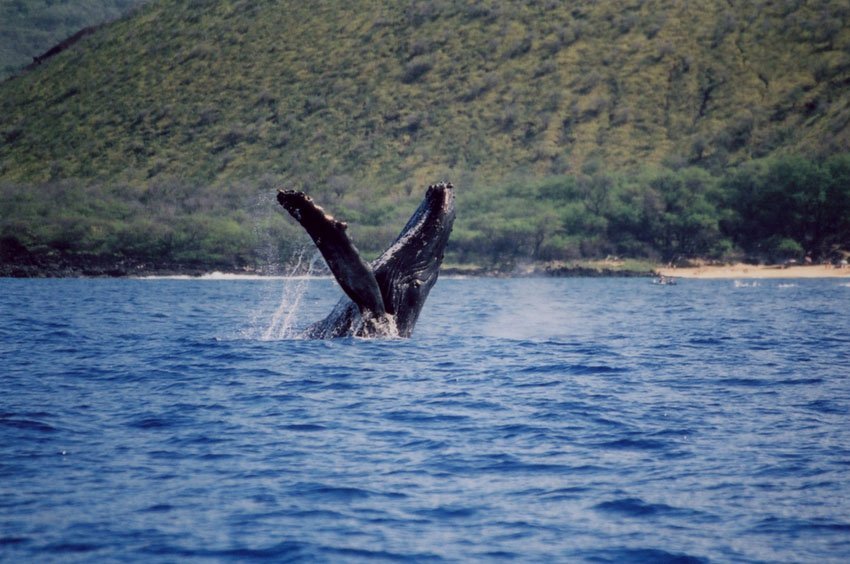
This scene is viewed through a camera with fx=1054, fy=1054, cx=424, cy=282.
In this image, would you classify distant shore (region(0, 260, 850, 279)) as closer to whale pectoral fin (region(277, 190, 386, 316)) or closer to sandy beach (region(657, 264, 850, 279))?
sandy beach (region(657, 264, 850, 279))

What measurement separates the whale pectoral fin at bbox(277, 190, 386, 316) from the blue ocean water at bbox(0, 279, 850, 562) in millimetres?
1159

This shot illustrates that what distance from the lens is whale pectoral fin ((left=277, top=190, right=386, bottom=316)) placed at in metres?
12.0

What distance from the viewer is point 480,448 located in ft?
32.3

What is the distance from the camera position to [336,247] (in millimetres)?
12648

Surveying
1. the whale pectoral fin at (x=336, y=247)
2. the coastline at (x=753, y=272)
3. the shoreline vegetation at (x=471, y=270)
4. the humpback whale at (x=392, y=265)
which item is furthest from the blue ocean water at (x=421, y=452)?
the shoreline vegetation at (x=471, y=270)

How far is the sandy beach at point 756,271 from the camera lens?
214ft

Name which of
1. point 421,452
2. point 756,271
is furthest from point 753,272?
point 421,452

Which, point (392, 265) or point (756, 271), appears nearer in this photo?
point (392, 265)

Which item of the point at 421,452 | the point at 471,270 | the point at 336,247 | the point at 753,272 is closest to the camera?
the point at 421,452

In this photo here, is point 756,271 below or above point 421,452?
above

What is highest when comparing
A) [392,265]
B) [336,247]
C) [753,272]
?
[336,247]

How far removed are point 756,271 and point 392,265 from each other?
58.3m

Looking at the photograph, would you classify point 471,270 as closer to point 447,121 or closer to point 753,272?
point 447,121

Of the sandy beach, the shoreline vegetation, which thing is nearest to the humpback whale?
the shoreline vegetation
